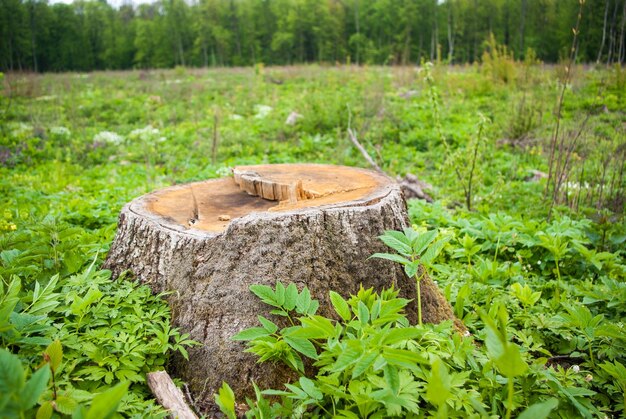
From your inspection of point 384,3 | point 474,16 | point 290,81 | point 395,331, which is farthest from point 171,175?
point 384,3

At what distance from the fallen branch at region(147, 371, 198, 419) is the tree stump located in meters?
0.18

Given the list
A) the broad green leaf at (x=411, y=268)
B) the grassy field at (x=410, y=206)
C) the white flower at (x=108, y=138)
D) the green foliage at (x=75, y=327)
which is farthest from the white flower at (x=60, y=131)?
the broad green leaf at (x=411, y=268)

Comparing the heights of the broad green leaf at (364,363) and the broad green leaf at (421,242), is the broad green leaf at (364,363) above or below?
below

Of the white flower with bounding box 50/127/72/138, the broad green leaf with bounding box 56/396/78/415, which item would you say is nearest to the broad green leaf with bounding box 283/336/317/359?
the broad green leaf with bounding box 56/396/78/415

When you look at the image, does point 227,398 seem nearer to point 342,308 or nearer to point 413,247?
point 342,308

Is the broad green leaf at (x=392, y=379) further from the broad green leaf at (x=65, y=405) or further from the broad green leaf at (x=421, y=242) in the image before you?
the broad green leaf at (x=65, y=405)

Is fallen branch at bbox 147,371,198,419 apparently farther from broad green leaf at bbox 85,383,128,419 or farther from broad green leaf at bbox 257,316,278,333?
broad green leaf at bbox 85,383,128,419

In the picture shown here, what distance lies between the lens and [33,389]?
856 millimetres

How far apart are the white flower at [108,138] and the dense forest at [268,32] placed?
1192 inches

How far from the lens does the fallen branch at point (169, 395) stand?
60.7 inches

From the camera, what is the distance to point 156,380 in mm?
1650

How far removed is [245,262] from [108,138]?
804cm

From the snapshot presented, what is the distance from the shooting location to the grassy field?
159 cm

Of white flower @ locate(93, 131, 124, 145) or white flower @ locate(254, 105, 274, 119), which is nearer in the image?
white flower @ locate(93, 131, 124, 145)
